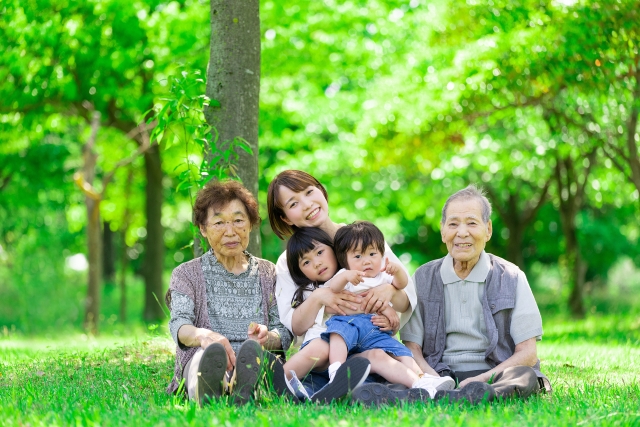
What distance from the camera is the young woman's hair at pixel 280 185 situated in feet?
15.8

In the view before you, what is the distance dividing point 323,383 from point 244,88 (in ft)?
8.20

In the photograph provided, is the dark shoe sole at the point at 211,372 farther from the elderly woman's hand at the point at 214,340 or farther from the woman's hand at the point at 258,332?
the woman's hand at the point at 258,332

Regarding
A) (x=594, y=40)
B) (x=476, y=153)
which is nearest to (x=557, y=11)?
(x=594, y=40)

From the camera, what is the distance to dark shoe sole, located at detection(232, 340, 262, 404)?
12.8 feet

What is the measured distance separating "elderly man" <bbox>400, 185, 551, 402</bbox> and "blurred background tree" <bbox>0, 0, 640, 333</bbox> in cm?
306

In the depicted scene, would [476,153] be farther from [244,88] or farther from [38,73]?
[244,88]

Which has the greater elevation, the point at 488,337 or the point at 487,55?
the point at 487,55

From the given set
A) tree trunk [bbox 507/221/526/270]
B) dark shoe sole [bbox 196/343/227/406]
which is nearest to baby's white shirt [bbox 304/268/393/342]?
dark shoe sole [bbox 196/343/227/406]

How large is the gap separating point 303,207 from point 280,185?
0.23 m

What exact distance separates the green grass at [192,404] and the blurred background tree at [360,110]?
6.48 feet

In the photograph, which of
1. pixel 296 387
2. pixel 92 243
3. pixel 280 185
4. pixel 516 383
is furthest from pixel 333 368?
pixel 92 243

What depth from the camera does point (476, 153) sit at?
15.3m

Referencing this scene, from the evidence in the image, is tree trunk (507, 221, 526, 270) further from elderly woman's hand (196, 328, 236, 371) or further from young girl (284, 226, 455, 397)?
elderly woman's hand (196, 328, 236, 371)

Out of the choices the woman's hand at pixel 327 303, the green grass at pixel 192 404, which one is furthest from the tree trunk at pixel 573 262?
the woman's hand at pixel 327 303
